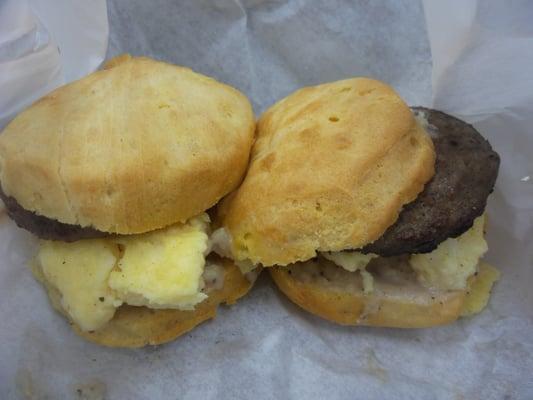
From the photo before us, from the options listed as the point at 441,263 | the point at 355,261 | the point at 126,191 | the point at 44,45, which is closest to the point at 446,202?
the point at 441,263

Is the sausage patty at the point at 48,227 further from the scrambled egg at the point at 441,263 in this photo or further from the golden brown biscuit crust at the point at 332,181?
the scrambled egg at the point at 441,263

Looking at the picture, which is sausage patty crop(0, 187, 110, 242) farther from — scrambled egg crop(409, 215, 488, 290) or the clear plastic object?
scrambled egg crop(409, 215, 488, 290)

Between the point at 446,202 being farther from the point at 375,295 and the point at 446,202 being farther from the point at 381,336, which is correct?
the point at 381,336

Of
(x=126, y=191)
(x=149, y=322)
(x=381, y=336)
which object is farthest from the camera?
(x=381, y=336)

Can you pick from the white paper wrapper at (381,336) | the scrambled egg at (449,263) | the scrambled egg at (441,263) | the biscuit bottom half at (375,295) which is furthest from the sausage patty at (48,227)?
the scrambled egg at (449,263)

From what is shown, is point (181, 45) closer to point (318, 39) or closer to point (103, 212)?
point (318, 39)

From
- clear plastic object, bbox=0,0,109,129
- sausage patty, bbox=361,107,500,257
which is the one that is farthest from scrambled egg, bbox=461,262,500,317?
clear plastic object, bbox=0,0,109,129

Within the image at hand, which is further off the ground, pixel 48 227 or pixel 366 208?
pixel 366 208
